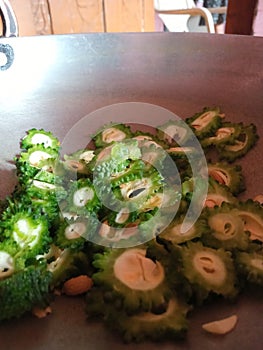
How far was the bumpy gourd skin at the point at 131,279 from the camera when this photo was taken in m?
0.56

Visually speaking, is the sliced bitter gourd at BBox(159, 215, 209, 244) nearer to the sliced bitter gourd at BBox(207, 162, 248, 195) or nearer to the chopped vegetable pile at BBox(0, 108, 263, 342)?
the chopped vegetable pile at BBox(0, 108, 263, 342)

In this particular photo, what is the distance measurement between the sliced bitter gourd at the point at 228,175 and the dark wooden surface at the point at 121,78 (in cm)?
10

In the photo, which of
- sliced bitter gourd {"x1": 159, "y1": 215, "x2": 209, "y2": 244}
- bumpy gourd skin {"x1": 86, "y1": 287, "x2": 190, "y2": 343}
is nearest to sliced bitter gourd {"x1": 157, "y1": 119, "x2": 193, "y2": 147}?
sliced bitter gourd {"x1": 159, "y1": 215, "x2": 209, "y2": 244}

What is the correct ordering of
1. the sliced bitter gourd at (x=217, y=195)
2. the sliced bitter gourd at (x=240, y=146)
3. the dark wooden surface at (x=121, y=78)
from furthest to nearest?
the dark wooden surface at (x=121, y=78)
the sliced bitter gourd at (x=240, y=146)
the sliced bitter gourd at (x=217, y=195)

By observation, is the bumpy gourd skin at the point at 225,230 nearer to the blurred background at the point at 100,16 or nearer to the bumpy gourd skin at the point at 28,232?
the bumpy gourd skin at the point at 28,232

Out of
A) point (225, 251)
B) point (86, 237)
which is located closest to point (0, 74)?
point (86, 237)

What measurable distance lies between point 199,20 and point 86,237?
3.27 meters

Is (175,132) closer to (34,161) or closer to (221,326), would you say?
(34,161)

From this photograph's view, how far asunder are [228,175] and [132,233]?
0.26 metres

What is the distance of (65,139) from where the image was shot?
1.01 m

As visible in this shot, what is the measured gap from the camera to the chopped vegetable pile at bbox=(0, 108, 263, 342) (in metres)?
0.58

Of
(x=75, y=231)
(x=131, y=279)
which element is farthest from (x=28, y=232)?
(x=131, y=279)

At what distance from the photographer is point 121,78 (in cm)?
115

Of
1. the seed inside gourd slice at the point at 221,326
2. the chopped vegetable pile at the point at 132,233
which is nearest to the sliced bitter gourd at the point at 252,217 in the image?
the chopped vegetable pile at the point at 132,233
